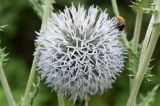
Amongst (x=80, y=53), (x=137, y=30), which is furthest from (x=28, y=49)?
(x=80, y=53)

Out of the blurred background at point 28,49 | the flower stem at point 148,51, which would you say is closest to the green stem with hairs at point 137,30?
the flower stem at point 148,51

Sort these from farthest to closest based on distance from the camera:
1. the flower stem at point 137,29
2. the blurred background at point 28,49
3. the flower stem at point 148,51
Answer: the blurred background at point 28,49 < the flower stem at point 137,29 < the flower stem at point 148,51

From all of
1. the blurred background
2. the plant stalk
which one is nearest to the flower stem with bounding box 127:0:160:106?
the plant stalk

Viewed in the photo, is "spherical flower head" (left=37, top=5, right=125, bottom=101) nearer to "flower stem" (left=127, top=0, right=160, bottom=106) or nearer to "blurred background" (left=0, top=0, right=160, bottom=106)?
"flower stem" (left=127, top=0, right=160, bottom=106)

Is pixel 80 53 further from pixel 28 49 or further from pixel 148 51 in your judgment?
pixel 28 49

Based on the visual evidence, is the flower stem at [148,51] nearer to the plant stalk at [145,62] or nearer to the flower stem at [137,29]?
the plant stalk at [145,62]
